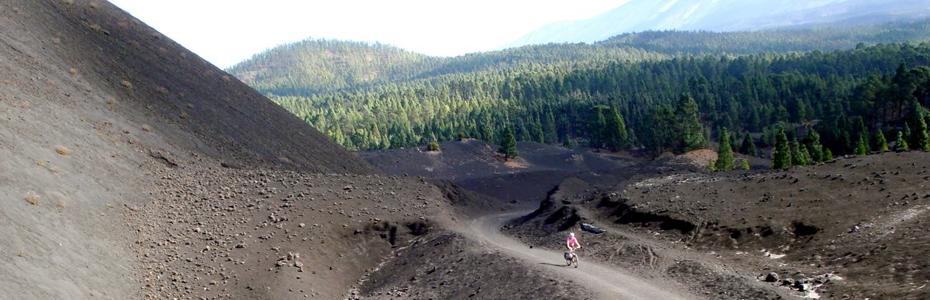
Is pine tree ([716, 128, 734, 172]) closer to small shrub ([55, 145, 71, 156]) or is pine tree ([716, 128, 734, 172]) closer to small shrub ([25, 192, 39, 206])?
small shrub ([55, 145, 71, 156])

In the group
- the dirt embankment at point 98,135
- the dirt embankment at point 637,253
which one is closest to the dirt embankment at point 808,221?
the dirt embankment at point 637,253

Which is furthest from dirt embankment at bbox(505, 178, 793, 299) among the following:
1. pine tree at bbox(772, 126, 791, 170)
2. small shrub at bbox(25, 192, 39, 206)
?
pine tree at bbox(772, 126, 791, 170)

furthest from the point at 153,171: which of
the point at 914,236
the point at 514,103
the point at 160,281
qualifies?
the point at 514,103

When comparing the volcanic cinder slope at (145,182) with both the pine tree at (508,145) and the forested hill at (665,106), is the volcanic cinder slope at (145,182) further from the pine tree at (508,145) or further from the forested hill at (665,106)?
the forested hill at (665,106)

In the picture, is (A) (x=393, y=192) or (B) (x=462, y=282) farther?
(A) (x=393, y=192)

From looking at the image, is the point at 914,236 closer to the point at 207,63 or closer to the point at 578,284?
the point at 578,284

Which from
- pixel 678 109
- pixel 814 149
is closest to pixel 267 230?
pixel 814 149

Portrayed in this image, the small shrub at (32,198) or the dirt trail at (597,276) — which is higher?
the small shrub at (32,198)

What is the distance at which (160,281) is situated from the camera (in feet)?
76.9

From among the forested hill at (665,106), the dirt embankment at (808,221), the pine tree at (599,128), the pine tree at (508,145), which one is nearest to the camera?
the dirt embankment at (808,221)

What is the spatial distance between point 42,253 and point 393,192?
64.8 ft

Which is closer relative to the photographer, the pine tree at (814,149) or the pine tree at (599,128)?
the pine tree at (814,149)

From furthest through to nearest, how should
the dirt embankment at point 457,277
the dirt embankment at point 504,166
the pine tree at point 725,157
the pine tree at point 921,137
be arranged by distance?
the dirt embankment at point 504,166 < the pine tree at point 725,157 < the pine tree at point 921,137 < the dirt embankment at point 457,277

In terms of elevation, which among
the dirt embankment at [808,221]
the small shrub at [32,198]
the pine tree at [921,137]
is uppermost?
the small shrub at [32,198]
